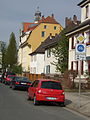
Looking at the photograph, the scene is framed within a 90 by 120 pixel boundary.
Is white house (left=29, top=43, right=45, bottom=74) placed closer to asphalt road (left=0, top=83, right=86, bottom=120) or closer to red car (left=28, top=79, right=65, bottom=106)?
red car (left=28, top=79, right=65, bottom=106)

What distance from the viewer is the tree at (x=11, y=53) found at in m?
114

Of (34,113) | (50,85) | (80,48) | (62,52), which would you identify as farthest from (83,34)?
(34,113)

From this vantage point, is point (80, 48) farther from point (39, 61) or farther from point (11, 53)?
point (11, 53)

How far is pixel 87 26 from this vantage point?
29.4m

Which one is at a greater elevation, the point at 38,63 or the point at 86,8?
the point at 86,8

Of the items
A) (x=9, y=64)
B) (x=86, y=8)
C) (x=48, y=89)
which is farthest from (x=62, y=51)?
(x=9, y=64)

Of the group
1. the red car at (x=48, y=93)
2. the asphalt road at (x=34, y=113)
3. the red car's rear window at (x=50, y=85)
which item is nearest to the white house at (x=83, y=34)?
the red car's rear window at (x=50, y=85)

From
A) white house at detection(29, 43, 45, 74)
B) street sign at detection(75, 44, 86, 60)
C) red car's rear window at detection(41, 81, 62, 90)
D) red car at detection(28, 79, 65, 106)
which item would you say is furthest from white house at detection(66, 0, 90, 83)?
white house at detection(29, 43, 45, 74)

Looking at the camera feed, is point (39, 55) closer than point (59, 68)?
No

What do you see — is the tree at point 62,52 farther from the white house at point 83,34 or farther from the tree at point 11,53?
the tree at point 11,53

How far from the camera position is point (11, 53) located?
116 metres

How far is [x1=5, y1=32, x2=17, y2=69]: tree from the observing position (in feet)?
373

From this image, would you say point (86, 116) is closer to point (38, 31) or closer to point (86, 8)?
point (86, 8)

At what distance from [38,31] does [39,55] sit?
13497 mm
